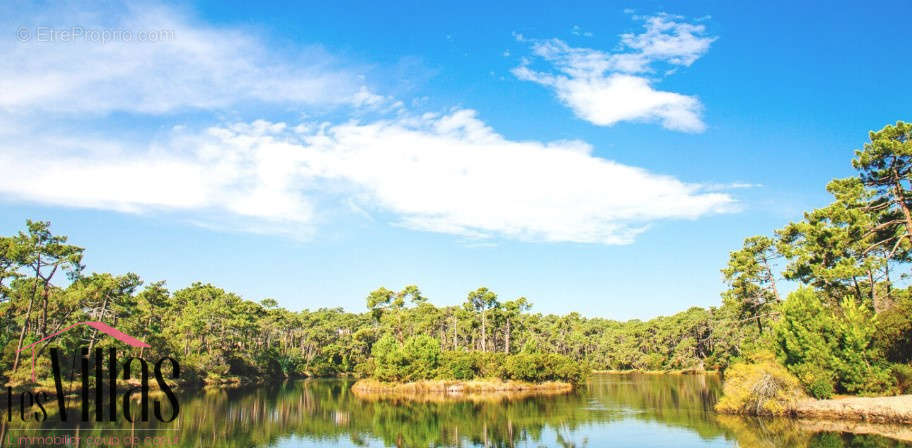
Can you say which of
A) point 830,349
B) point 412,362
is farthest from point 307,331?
point 830,349

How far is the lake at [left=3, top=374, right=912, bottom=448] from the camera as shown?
82.5ft

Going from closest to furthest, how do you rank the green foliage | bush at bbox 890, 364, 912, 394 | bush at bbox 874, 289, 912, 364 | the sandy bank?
1. the sandy bank
2. bush at bbox 890, 364, 912, 394
3. bush at bbox 874, 289, 912, 364
4. the green foliage

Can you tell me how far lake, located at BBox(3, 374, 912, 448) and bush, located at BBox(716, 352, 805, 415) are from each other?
1313mm

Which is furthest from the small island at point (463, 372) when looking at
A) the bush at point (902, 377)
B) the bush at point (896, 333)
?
the bush at point (902, 377)

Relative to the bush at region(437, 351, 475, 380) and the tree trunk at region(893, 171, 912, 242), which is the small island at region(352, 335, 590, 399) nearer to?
the bush at region(437, 351, 475, 380)

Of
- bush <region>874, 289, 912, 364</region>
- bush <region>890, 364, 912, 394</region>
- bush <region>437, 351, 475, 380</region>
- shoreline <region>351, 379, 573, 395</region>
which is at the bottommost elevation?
shoreline <region>351, 379, 573, 395</region>

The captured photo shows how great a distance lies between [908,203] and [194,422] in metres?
46.7

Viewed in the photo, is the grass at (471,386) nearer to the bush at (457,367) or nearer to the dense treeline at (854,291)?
the bush at (457,367)

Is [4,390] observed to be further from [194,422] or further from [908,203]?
[908,203]

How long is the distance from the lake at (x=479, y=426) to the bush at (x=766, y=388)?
1.31 metres

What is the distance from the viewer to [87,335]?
4700 cm

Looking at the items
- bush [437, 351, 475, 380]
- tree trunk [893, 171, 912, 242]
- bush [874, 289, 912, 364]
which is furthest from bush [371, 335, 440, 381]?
tree trunk [893, 171, 912, 242]

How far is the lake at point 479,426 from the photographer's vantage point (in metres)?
25.2

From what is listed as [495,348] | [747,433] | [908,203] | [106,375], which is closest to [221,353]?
[106,375]
